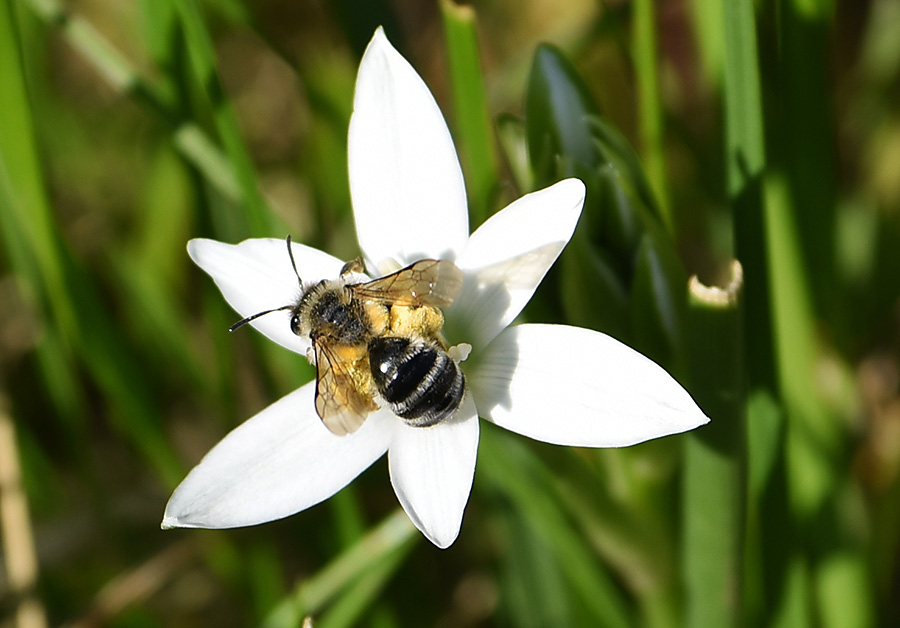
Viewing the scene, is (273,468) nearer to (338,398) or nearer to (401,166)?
(338,398)

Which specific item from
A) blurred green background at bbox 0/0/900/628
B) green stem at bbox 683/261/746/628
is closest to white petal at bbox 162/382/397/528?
blurred green background at bbox 0/0/900/628

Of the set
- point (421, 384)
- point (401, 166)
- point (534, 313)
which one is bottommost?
point (534, 313)

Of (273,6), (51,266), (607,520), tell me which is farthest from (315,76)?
(607,520)

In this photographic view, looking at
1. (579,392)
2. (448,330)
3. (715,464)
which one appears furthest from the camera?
(448,330)

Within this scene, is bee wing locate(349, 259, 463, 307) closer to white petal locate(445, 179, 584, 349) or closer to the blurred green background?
white petal locate(445, 179, 584, 349)

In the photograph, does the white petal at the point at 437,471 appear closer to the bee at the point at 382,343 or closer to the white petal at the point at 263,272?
the bee at the point at 382,343

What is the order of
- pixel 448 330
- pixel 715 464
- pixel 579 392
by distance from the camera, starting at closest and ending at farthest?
pixel 579 392
pixel 715 464
pixel 448 330

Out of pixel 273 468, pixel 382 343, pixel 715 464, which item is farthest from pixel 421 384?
pixel 715 464

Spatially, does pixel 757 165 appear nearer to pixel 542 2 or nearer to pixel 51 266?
pixel 51 266
